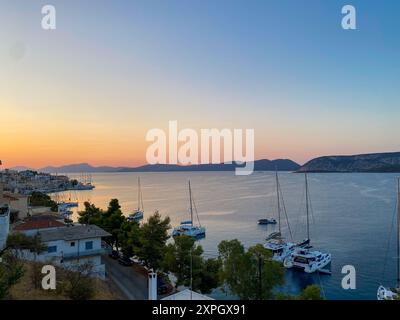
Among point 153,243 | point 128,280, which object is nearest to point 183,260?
point 153,243

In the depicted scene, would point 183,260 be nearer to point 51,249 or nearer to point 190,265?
point 190,265

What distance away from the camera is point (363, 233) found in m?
36.2

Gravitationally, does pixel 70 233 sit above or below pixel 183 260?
above

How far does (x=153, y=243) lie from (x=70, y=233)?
414 centimetres

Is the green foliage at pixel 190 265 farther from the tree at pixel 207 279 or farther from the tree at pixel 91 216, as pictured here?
the tree at pixel 91 216

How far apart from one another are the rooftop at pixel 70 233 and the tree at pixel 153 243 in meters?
1.84

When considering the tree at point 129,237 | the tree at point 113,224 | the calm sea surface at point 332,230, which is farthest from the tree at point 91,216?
the calm sea surface at point 332,230

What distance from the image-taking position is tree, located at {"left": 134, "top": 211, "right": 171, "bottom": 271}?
57.5ft

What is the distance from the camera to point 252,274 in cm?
1330

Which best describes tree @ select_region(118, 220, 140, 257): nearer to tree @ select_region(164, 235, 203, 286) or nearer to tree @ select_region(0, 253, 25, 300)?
tree @ select_region(164, 235, 203, 286)

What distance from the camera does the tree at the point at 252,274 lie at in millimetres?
13094
